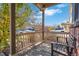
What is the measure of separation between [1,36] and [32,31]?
402 millimetres

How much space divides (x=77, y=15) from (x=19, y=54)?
2.90 ft

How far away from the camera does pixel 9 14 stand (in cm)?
246

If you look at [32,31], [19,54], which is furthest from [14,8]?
[19,54]

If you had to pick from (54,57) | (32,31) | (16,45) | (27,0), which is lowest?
(54,57)

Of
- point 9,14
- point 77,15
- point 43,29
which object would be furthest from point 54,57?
point 9,14

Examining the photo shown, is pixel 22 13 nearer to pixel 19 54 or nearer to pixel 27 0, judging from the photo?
pixel 27 0

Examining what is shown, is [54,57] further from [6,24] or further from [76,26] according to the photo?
[6,24]

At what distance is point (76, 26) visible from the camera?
2424 millimetres

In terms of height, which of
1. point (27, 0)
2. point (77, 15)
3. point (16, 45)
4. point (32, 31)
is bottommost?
point (16, 45)

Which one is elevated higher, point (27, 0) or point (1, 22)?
point (27, 0)

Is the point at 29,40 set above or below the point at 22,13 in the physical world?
below

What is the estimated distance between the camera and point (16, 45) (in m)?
2.48

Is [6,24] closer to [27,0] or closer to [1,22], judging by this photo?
[1,22]

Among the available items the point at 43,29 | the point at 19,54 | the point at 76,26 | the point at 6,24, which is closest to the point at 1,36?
the point at 6,24
